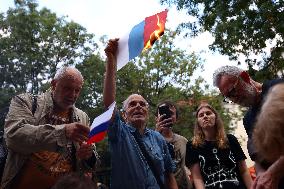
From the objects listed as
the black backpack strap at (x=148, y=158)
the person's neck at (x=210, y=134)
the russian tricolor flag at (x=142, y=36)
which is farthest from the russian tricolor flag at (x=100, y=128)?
the person's neck at (x=210, y=134)

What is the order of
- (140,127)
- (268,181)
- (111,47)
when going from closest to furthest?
(268,181) < (111,47) < (140,127)

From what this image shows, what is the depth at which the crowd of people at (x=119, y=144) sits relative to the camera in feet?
9.64

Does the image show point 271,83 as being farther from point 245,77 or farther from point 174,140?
point 174,140

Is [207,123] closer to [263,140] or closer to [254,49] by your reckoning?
[263,140]

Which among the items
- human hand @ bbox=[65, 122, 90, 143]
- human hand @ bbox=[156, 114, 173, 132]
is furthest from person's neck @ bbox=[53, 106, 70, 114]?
human hand @ bbox=[156, 114, 173, 132]

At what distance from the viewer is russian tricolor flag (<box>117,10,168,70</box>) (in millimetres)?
2568

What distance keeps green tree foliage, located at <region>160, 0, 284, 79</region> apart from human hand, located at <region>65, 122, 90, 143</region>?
7.83 m

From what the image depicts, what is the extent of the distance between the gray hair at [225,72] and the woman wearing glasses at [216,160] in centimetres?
74

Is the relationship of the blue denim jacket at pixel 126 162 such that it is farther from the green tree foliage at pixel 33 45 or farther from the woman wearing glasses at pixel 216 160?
the green tree foliage at pixel 33 45

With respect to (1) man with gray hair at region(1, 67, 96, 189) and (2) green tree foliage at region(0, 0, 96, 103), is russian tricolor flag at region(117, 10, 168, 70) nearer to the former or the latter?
(1) man with gray hair at region(1, 67, 96, 189)

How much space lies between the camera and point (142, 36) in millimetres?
2643

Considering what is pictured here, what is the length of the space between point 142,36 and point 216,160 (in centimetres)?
190

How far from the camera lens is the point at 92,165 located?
342 centimetres

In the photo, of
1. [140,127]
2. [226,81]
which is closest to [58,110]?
[140,127]
